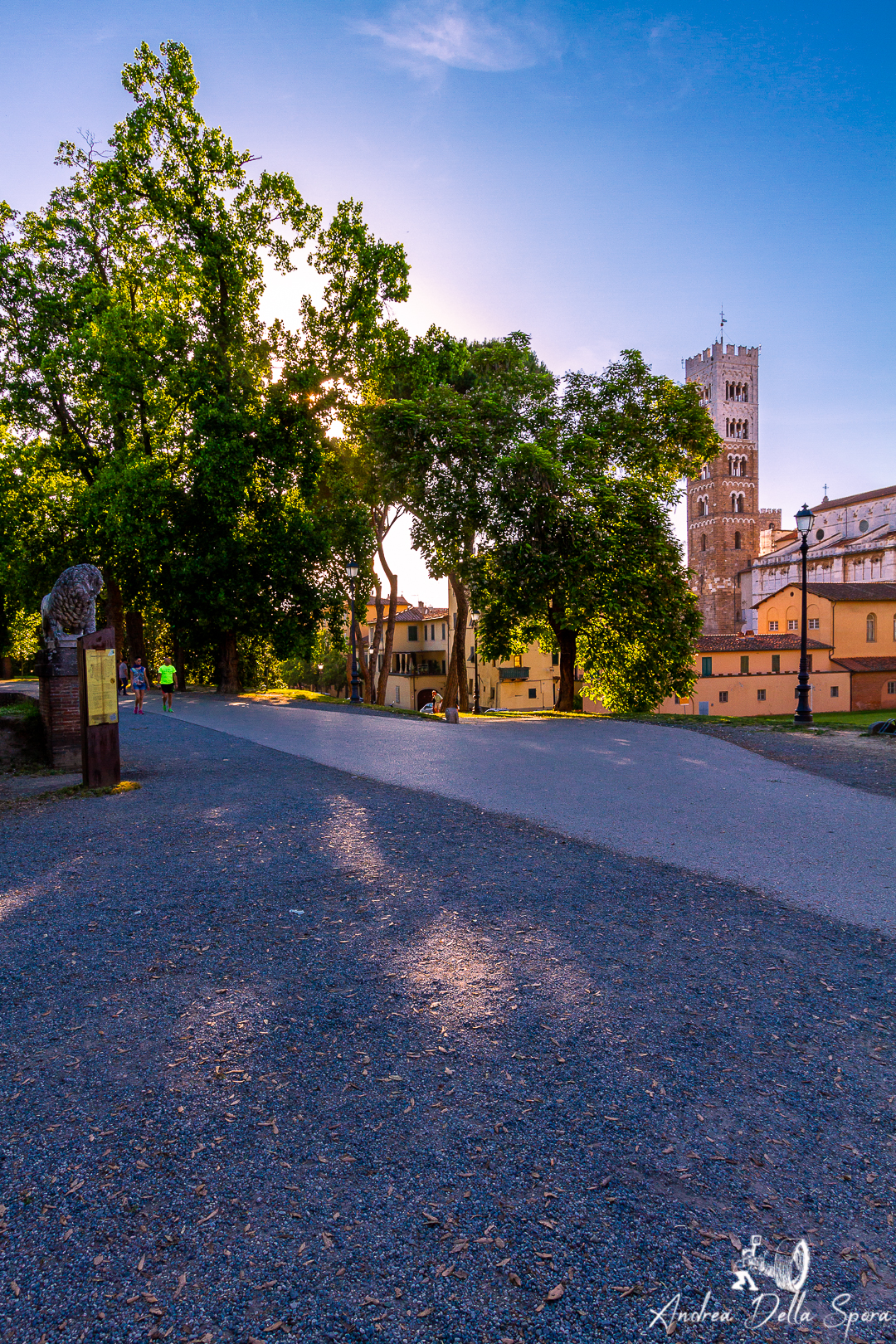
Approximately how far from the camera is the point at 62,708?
1216cm

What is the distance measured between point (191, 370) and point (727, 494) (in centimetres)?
8152

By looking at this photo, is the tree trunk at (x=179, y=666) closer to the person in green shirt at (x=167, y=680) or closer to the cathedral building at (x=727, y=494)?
the person in green shirt at (x=167, y=680)

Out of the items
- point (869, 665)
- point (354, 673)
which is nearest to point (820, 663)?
point (869, 665)

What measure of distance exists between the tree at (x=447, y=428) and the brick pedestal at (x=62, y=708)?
1251cm

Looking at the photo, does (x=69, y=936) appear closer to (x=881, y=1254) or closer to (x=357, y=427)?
(x=881, y=1254)

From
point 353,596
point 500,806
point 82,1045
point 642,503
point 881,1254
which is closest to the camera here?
point 881,1254

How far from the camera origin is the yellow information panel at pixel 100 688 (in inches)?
395

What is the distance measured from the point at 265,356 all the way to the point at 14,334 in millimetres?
10189

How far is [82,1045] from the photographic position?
142 inches

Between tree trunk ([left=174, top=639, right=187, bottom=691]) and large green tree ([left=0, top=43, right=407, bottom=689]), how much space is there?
560cm

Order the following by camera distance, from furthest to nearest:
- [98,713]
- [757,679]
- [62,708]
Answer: [757,679], [62,708], [98,713]

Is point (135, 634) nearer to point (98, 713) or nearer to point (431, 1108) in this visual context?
point (98, 713)

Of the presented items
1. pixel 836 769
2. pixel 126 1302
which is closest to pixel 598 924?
pixel 126 1302

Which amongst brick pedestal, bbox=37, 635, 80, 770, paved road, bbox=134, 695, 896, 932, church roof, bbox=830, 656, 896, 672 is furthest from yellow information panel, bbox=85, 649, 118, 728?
church roof, bbox=830, 656, 896, 672
